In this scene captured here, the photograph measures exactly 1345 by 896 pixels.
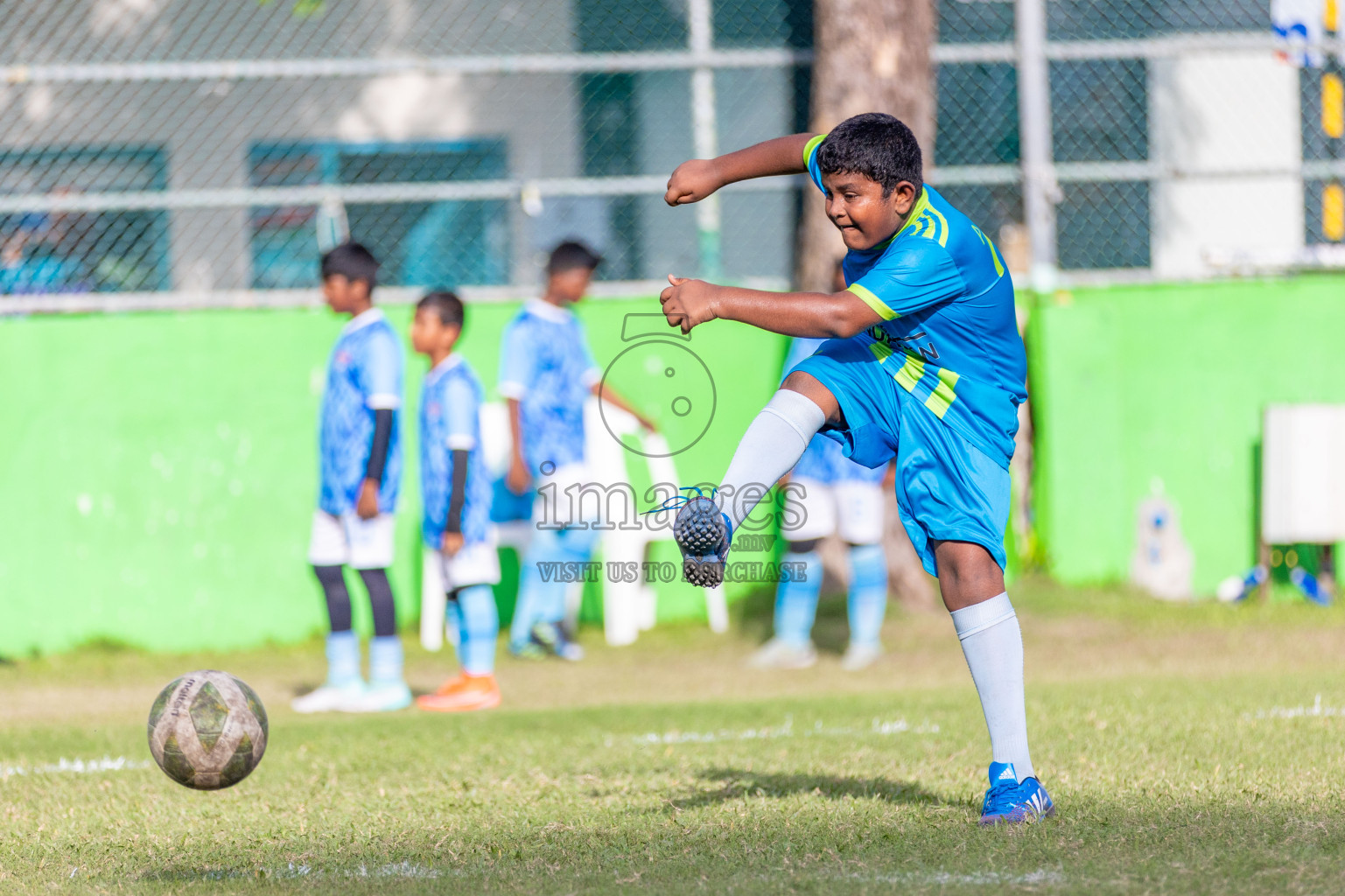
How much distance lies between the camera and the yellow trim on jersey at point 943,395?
3.83m

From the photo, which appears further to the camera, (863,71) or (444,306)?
(863,71)

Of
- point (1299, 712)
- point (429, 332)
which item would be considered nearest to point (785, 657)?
point (429, 332)

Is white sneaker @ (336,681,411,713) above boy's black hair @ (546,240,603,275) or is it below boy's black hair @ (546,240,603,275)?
below

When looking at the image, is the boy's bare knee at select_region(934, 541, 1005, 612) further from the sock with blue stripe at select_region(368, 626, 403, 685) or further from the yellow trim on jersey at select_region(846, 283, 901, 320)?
the sock with blue stripe at select_region(368, 626, 403, 685)

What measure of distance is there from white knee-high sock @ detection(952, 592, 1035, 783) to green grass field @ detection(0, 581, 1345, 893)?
24cm

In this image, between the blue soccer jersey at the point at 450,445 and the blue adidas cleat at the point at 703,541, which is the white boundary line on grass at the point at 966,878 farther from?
the blue soccer jersey at the point at 450,445

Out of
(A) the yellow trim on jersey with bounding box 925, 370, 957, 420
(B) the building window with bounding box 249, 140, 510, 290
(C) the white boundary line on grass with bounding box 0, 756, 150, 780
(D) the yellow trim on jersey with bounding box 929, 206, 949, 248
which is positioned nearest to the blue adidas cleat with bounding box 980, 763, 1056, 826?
(A) the yellow trim on jersey with bounding box 925, 370, 957, 420

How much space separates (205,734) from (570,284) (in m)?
4.71

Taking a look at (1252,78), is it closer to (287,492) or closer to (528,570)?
(528,570)

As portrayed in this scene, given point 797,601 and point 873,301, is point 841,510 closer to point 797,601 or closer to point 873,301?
point 797,601

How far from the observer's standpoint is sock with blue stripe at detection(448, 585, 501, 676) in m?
6.52

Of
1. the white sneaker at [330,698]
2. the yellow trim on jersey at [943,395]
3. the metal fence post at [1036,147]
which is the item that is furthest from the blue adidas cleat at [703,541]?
the metal fence post at [1036,147]

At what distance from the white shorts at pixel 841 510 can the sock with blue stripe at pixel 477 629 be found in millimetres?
1898

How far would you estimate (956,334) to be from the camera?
3840 mm
